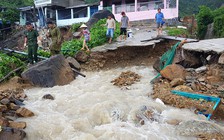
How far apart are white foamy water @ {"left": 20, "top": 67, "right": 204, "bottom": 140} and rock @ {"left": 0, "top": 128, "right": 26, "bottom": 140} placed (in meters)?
0.21

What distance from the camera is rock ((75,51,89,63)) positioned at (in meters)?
11.4

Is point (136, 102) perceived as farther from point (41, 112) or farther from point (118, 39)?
point (118, 39)

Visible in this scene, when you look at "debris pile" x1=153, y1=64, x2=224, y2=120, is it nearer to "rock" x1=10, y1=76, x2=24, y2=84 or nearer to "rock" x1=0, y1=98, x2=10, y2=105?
"rock" x1=0, y1=98, x2=10, y2=105

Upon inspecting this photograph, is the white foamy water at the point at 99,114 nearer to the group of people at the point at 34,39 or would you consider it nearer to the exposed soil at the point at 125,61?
the exposed soil at the point at 125,61

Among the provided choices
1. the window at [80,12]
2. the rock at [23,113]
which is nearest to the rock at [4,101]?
the rock at [23,113]

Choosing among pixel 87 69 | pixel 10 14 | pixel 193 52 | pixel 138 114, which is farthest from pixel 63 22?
pixel 138 114

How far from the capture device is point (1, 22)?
27.5 m

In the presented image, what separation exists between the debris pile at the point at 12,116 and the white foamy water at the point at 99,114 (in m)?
0.19

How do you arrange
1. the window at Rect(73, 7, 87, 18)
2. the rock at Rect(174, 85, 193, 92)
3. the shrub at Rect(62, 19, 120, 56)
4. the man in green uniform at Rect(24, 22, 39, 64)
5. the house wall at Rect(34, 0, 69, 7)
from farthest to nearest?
1. the house wall at Rect(34, 0, 69, 7)
2. the window at Rect(73, 7, 87, 18)
3. the shrub at Rect(62, 19, 120, 56)
4. the man in green uniform at Rect(24, 22, 39, 64)
5. the rock at Rect(174, 85, 193, 92)

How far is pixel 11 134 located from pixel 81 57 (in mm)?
7384

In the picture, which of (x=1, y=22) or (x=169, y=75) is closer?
(x=169, y=75)

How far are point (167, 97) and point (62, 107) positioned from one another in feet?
9.84

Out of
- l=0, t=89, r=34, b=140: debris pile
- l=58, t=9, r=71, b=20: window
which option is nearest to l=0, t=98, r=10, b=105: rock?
l=0, t=89, r=34, b=140: debris pile

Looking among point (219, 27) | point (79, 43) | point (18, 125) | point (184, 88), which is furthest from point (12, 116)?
point (219, 27)
